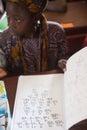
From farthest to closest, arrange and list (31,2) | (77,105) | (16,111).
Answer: (31,2)
(16,111)
(77,105)

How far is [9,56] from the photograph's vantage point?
1.05m

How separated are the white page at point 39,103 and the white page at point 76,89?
5cm

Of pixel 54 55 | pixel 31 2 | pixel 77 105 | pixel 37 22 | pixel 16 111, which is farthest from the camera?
pixel 54 55

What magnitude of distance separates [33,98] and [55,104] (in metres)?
0.07

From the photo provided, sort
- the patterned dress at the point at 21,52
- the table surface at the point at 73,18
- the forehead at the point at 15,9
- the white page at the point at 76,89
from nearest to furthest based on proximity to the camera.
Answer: the white page at the point at 76,89
the forehead at the point at 15,9
the patterned dress at the point at 21,52
the table surface at the point at 73,18

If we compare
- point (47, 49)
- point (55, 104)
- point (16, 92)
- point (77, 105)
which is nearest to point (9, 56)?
point (47, 49)

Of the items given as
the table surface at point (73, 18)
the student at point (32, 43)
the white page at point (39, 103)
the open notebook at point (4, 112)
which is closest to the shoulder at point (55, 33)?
the student at point (32, 43)

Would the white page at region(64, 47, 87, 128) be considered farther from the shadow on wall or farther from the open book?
the shadow on wall

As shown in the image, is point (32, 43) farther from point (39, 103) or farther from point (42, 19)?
point (39, 103)

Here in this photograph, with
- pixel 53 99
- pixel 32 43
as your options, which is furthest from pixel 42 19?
pixel 53 99

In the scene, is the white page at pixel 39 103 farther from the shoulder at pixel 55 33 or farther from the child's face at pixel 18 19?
the shoulder at pixel 55 33

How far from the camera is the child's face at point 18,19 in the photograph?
0.89 m

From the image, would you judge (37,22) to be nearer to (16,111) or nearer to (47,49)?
(47,49)

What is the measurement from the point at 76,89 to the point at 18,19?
0.38 meters
